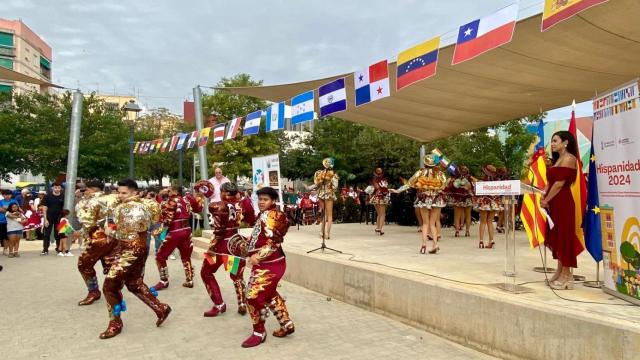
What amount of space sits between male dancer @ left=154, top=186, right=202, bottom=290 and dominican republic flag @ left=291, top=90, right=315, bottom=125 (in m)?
2.97

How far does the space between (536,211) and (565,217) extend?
586 millimetres

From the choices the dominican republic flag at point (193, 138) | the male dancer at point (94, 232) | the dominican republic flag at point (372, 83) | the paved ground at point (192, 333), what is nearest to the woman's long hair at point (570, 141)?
the paved ground at point (192, 333)

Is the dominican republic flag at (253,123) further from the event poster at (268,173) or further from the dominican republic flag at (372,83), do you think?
the dominican republic flag at (372,83)

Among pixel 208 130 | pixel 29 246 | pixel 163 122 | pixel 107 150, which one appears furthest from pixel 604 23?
pixel 163 122

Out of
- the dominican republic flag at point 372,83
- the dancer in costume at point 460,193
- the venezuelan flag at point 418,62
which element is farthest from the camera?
the dancer in costume at point 460,193

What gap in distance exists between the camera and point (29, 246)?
13766 mm

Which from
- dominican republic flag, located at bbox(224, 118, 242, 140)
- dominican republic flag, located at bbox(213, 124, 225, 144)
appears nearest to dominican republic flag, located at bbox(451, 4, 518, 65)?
dominican republic flag, located at bbox(224, 118, 242, 140)

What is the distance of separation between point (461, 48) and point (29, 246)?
45.0ft

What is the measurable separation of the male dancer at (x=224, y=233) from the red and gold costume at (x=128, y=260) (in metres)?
0.72

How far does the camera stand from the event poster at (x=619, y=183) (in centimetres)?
431

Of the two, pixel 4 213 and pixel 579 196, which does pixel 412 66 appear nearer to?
pixel 579 196

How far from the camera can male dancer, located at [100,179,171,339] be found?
5.33 metres

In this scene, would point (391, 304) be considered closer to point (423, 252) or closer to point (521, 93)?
point (423, 252)

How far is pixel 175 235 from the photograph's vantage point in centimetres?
782
